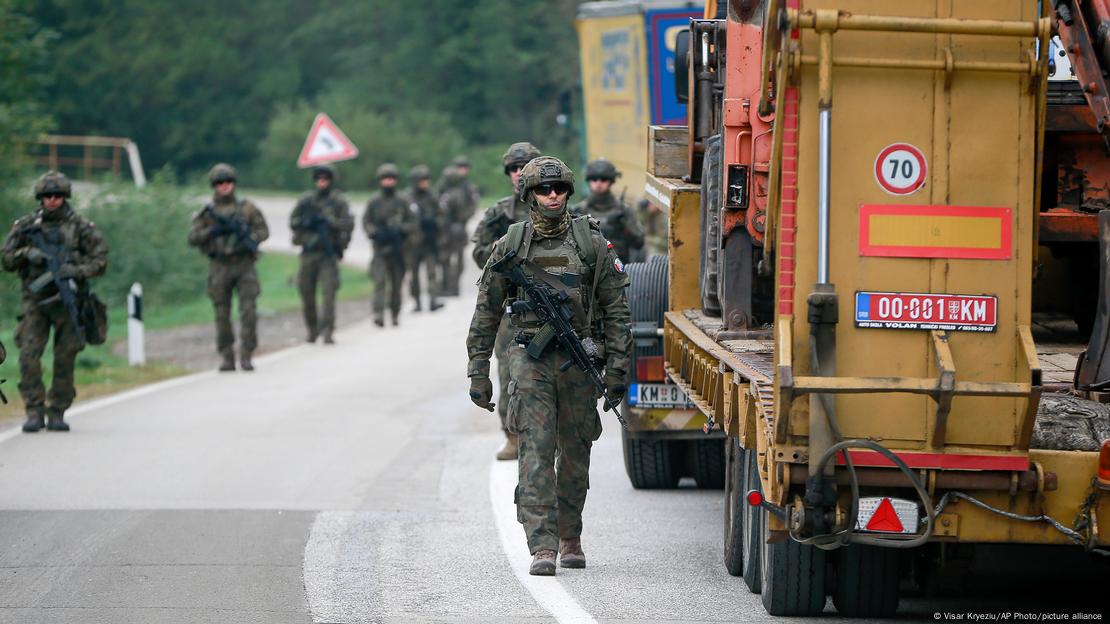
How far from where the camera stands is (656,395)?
1078cm

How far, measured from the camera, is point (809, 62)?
21.3 feet

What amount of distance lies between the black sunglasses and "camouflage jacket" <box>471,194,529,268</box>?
3.07 m

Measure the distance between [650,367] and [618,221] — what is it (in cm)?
322

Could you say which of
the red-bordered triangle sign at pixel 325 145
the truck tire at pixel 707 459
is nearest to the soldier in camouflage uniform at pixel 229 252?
the red-bordered triangle sign at pixel 325 145

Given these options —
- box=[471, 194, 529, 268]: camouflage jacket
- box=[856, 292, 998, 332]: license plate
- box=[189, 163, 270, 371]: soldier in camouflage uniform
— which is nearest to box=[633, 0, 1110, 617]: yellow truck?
box=[856, 292, 998, 332]: license plate

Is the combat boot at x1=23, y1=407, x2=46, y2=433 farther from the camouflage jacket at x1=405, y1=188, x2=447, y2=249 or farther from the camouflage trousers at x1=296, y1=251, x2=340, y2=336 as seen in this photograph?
the camouflage jacket at x1=405, y1=188, x2=447, y2=249

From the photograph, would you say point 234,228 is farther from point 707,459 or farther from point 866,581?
point 866,581

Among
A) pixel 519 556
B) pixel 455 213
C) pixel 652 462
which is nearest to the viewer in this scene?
pixel 519 556

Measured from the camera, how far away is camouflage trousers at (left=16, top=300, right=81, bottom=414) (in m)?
13.6

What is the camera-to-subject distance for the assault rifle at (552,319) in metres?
8.52

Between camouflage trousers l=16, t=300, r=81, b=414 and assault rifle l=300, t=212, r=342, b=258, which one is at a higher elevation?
assault rifle l=300, t=212, r=342, b=258

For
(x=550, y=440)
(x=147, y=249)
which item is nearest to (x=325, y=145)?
(x=147, y=249)

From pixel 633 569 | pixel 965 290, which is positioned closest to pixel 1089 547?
pixel 965 290

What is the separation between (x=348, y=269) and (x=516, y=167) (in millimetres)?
23097
